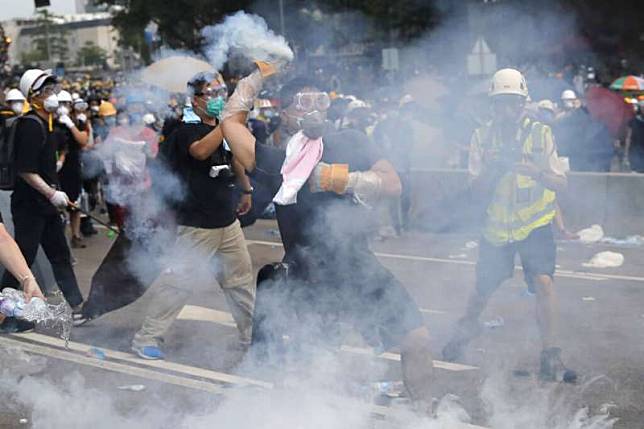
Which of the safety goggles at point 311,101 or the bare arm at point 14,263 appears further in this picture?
the safety goggles at point 311,101

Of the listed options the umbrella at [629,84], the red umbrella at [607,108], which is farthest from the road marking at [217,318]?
the umbrella at [629,84]

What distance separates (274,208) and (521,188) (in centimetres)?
155

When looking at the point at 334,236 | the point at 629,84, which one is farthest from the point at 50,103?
the point at 629,84

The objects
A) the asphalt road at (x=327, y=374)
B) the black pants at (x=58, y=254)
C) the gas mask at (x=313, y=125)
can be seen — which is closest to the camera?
the gas mask at (x=313, y=125)

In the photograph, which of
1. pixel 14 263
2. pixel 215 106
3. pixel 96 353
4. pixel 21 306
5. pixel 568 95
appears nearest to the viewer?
pixel 21 306

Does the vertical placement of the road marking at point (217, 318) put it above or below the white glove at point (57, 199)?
below

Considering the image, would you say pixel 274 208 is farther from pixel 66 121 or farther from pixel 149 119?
pixel 66 121

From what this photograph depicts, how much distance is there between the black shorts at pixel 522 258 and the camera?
5.67 m

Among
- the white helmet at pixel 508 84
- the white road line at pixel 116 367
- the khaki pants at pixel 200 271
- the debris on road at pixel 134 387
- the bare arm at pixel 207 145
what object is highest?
the white helmet at pixel 508 84

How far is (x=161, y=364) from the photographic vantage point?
6.21 meters

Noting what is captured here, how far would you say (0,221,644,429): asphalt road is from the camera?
192 inches

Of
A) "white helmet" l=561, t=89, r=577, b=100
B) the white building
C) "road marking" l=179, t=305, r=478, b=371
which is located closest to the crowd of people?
"road marking" l=179, t=305, r=478, b=371

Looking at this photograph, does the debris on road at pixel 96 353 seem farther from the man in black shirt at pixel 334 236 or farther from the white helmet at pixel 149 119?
the white helmet at pixel 149 119

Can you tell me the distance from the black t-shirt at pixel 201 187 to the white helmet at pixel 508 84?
1660mm
